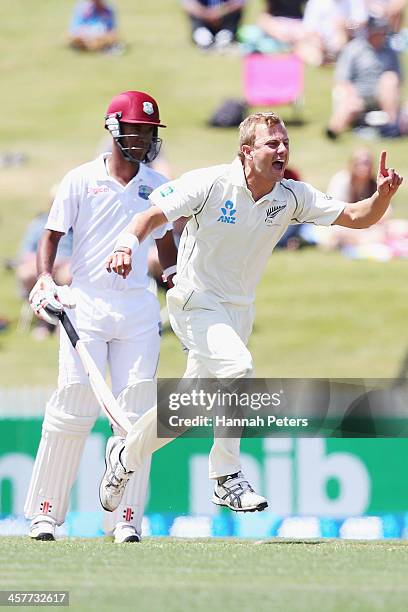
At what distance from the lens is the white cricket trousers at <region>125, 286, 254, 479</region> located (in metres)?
6.23

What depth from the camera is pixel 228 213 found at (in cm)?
634

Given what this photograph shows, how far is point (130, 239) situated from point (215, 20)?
12.2 metres

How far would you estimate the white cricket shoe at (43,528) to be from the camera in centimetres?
691

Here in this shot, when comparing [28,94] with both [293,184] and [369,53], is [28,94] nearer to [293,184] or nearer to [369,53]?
[369,53]

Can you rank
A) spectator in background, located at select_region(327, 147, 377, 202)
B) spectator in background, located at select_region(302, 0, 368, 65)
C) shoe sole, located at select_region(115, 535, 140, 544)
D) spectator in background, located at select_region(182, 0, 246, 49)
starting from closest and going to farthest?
shoe sole, located at select_region(115, 535, 140, 544) → spectator in background, located at select_region(327, 147, 377, 202) → spectator in background, located at select_region(302, 0, 368, 65) → spectator in background, located at select_region(182, 0, 246, 49)

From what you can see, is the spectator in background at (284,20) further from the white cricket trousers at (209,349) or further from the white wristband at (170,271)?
the white cricket trousers at (209,349)

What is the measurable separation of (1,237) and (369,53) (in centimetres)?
462

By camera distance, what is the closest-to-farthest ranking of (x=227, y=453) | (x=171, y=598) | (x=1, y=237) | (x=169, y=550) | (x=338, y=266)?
(x=171, y=598), (x=169, y=550), (x=227, y=453), (x=338, y=266), (x=1, y=237)

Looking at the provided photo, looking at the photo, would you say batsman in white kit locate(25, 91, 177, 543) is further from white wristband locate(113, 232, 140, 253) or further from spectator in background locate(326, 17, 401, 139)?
spectator in background locate(326, 17, 401, 139)

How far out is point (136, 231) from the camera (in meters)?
6.13

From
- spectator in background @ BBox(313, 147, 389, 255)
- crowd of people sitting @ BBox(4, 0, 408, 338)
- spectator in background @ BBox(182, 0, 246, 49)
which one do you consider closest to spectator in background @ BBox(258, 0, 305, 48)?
crowd of people sitting @ BBox(4, 0, 408, 338)

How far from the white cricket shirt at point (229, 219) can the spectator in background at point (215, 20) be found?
11.4m

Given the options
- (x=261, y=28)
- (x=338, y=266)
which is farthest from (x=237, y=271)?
(x=261, y=28)

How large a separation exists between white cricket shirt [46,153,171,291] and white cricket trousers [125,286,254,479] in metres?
0.53
